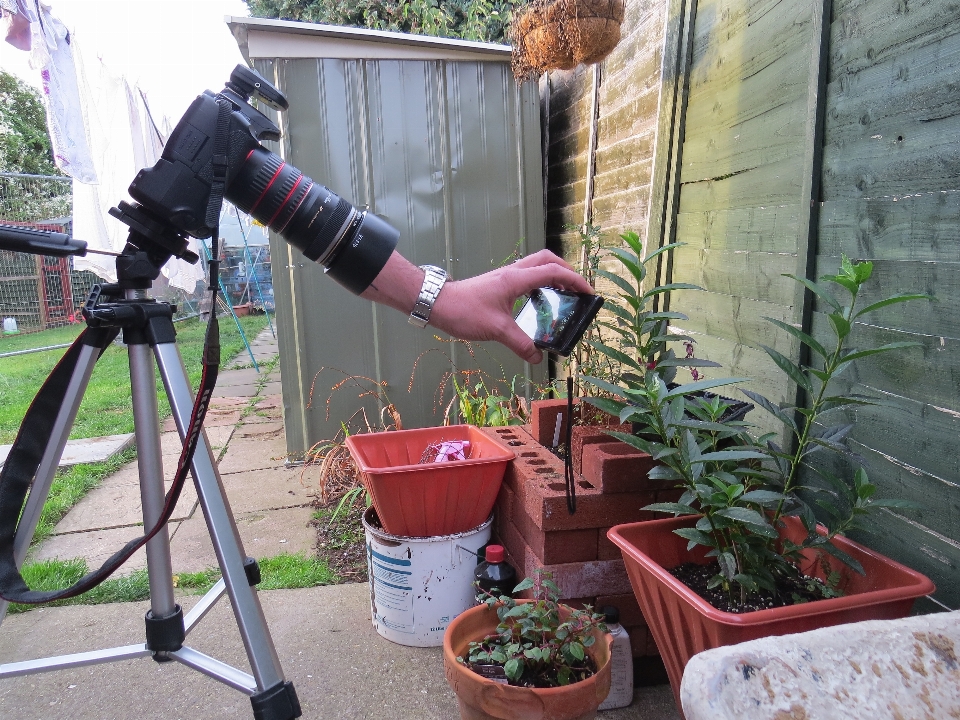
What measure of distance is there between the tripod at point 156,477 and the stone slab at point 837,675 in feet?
2.39

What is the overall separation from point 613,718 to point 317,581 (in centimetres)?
121

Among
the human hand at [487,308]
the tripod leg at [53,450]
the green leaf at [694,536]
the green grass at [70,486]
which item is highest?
the human hand at [487,308]

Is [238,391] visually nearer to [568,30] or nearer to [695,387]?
[568,30]

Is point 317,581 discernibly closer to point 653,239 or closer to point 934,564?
point 653,239

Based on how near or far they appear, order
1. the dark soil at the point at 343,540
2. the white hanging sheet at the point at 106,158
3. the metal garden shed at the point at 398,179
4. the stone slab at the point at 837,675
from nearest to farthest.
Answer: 1. the stone slab at the point at 837,675
2. the dark soil at the point at 343,540
3. the metal garden shed at the point at 398,179
4. the white hanging sheet at the point at 106,158

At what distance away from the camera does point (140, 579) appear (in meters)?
2.44

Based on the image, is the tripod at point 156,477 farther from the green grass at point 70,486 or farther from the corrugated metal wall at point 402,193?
the corrugated metal wall at point 402,193

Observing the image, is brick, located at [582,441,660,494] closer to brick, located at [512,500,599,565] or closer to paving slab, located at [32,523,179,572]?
brick, located at [512,500,599,565]

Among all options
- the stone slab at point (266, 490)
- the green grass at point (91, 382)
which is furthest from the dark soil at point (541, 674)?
the green grass at point (91, 382)

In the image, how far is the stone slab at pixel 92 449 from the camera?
3885 millimetres

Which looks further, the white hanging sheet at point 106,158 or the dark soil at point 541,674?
the white hanging sheet at point 106,158

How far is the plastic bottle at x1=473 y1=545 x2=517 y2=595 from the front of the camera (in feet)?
5.99

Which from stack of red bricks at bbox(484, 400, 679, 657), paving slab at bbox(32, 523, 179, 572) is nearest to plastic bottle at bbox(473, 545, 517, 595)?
stack of red bricks at bbox(484, 400, 679, 657)

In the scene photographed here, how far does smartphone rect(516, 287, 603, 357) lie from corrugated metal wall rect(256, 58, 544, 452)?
7.99 ft
